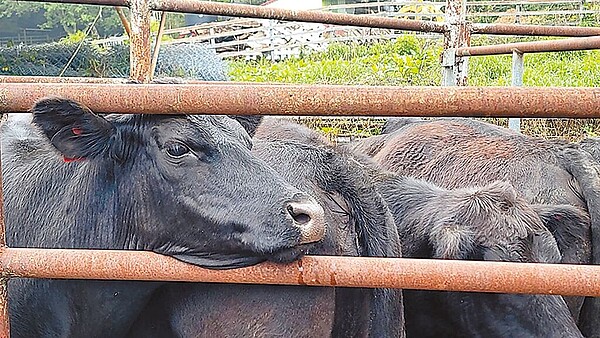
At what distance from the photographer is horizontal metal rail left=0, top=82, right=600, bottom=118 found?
1789 mm

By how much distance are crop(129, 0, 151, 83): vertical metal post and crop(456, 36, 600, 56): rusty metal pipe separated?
96.9 inches

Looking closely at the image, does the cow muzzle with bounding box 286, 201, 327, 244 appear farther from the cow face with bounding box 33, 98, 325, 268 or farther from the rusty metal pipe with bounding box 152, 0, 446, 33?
the rusty metal pipe with bounding box 152, 0, 446, 33

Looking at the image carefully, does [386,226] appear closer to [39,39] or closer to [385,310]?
[385,310]

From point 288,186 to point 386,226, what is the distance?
80cm

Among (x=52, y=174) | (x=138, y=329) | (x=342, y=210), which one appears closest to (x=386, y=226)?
(x=342, y=210)

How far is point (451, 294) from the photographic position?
3174mm

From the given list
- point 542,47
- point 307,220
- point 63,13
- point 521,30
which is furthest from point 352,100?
point 63,13

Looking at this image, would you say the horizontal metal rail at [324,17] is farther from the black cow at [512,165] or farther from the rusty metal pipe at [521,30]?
the black cow at [512,165]

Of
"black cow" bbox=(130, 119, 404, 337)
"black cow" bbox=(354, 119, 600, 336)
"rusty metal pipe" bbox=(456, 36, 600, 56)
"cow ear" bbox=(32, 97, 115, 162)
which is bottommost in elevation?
"black cow" bbox=(354, 119, 600, 336)

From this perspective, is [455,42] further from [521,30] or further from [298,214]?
[298,214]

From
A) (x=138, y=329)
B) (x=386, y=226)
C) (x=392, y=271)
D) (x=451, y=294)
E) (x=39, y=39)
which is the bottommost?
(x=39, y=39)

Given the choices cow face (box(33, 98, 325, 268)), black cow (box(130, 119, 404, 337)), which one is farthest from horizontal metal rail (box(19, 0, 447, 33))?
cow face (box(33, 98, 325, 268))

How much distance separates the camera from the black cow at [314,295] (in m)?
2.34

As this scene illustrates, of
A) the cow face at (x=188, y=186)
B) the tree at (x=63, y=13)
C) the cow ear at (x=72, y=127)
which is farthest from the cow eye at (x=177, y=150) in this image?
the tree at (x=63, y=13)
